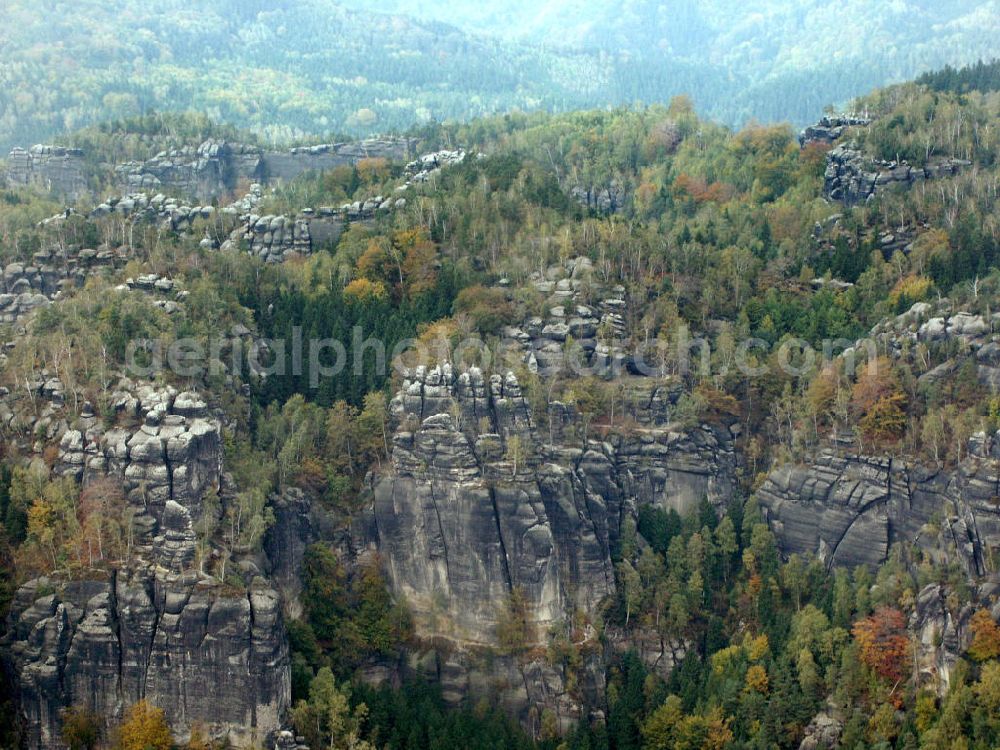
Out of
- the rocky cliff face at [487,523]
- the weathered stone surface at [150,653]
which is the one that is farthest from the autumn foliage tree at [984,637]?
the weathered stone surface at [150,653]

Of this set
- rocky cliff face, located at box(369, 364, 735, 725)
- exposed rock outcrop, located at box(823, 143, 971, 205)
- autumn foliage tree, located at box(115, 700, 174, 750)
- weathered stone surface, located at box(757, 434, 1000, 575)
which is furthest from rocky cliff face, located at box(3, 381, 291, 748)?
exposed rock outcrop, located at box(823, 143, 971, 205)

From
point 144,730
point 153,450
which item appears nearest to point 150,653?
point 144,730

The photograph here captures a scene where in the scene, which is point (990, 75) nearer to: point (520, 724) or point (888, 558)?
point (888, 558)

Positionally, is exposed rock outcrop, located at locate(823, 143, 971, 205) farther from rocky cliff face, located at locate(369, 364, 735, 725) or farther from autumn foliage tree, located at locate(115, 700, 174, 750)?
autumn foliage tree, located at locate(115, 700, 174, 750)

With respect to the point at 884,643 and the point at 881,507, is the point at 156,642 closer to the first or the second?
the point at 884,643

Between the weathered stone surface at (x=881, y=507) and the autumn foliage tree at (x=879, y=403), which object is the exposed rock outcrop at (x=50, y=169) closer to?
the weathered stone surface at (x=881, y=507)

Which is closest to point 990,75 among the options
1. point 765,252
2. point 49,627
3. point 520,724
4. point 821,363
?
point 765,252

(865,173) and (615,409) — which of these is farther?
(865,173)

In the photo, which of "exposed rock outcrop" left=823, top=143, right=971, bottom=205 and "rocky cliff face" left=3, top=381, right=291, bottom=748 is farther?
"exposed rock outcrop" left=823, top=143, right=971, bottom=205

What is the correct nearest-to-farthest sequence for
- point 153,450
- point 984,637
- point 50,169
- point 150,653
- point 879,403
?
point 984,637, point 150,653, point 153,450, point 879,403, point 50,169
